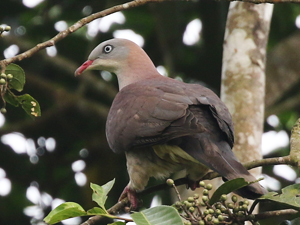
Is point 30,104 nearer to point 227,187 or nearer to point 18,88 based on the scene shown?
point 18,88

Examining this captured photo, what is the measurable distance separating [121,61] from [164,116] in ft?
5.27

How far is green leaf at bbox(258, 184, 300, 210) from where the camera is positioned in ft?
7.06

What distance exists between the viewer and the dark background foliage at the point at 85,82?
535cm

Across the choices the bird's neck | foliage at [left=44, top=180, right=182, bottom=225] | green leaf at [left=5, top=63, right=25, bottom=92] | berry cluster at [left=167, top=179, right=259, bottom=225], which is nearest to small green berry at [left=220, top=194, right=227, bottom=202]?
berry cluster at [left=167, top=179, right=259, bottom=225]

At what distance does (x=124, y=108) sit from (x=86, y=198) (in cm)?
181

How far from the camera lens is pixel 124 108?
11.5 ft

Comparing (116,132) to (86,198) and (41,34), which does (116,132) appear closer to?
(86,198)

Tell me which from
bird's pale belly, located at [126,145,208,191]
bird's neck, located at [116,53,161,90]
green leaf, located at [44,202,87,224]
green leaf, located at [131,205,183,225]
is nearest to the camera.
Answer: green leaf, located at [131,205,183,225]

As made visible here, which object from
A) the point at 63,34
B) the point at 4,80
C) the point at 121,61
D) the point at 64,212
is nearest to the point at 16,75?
the point at 4,80

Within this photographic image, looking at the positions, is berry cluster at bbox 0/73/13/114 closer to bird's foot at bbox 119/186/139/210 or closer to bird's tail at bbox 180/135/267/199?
bird's tail at bbox 180/135/267/199

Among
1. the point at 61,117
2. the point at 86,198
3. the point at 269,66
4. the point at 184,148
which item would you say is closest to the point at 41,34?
the point at 61,117

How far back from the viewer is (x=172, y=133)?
3.01 metres

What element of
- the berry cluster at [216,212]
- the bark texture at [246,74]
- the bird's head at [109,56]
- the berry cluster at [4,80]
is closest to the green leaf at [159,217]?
the berry cluster at [216,212]

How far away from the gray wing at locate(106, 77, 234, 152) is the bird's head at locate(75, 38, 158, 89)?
0.89 metres
